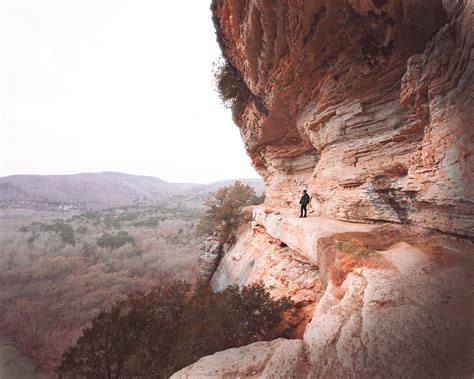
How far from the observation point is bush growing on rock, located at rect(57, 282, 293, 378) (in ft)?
18.6

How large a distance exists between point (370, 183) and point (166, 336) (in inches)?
307

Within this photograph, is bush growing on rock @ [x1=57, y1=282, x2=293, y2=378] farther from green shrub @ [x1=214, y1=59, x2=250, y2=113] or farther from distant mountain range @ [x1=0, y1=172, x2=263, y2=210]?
distant mountain range @ [x1=0, y1=172, x2=263, y2=210]

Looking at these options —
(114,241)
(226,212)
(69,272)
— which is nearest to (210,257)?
(226,212)

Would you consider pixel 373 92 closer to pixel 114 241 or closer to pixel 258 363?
pixel 258 363

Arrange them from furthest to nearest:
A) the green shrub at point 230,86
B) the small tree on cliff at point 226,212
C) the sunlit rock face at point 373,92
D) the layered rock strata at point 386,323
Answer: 1. the small tree on cliff at point 226,212
2. the green shrub at point 230,86
3. the sunlit rock face at point 373,92
4. the layered rock strata at point 386,323

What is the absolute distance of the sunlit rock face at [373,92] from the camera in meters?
4.83

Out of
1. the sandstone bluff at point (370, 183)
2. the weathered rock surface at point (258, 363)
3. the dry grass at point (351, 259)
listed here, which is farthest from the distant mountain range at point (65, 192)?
the weathered rock surface at point (258, 363)

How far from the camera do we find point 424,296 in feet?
11.9

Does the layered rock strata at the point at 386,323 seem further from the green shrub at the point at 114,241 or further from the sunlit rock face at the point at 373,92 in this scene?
the green shrub at the point at 114,241

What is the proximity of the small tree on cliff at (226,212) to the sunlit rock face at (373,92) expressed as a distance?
10.1 m

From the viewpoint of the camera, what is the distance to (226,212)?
2022cm

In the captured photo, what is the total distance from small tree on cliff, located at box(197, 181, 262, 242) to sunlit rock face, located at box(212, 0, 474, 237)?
10.1 meters

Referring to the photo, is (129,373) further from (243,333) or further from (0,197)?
(0,197)

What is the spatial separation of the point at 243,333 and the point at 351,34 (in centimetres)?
853
